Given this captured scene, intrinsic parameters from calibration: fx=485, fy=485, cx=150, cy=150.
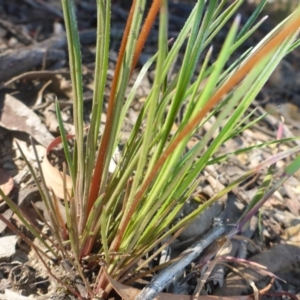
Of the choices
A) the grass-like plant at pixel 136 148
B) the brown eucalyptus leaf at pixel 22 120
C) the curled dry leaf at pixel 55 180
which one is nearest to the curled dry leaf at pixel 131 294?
the grass-like plant at pixel 136 148

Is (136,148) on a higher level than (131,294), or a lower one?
higher

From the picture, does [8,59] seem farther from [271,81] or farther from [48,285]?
[271,81]

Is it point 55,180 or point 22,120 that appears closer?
point 55,180

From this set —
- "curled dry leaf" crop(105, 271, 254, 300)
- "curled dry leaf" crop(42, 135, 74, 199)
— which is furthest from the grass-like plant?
"curled dry leaf" crop(42, 135, 74, 199)

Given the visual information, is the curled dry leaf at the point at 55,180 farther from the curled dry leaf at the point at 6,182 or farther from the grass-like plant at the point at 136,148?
the grass-like plant at the point at 136,148

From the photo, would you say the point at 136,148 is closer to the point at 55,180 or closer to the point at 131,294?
the point at 131,294

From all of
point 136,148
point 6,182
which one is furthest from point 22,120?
point 136,148

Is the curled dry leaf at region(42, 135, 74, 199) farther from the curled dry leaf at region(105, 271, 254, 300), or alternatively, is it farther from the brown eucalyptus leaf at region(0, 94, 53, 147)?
the curled dry leaf at region(105, 271, 254, 300)
